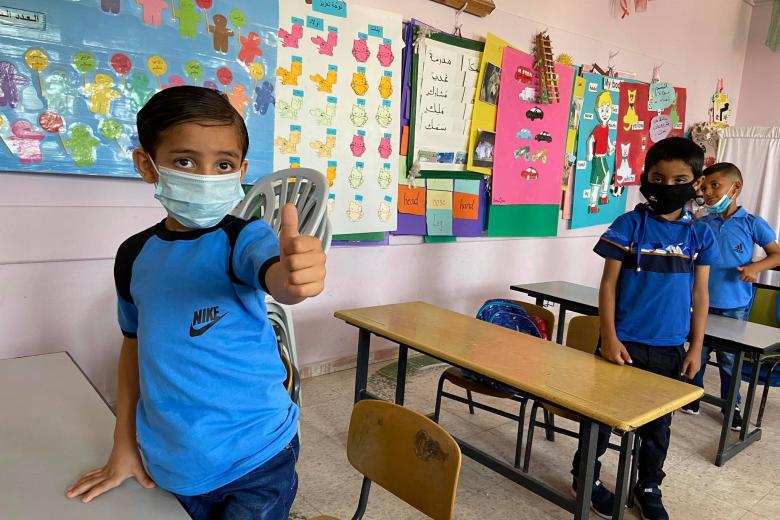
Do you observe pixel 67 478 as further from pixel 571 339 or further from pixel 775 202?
pixel 775 202

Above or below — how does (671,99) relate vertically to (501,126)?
above

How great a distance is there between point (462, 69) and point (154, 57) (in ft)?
6.52

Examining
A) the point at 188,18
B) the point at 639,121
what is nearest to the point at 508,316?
the point at 188,18

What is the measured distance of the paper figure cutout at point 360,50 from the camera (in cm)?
310

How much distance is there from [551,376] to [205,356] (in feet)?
4.15

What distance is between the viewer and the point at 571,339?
2.52 meters

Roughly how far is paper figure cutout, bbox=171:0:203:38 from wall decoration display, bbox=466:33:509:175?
191 cm

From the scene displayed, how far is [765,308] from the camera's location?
133 inches

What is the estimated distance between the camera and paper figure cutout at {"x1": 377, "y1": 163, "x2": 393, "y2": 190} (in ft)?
11.0

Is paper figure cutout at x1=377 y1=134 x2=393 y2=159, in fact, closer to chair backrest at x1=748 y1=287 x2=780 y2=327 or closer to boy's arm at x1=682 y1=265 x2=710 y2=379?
boy's arm at x1=682 y1=265 x2=710 y2=379

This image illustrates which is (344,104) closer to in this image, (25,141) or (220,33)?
(220,33)

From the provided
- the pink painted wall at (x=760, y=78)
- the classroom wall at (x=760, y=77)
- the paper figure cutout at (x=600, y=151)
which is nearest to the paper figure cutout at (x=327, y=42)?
the paper figure cutout at (x=600, y=151)

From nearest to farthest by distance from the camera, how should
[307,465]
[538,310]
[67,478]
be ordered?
[67,478], [307,465], [538,310]

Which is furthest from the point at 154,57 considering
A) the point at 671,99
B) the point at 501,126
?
the point at 671,99
